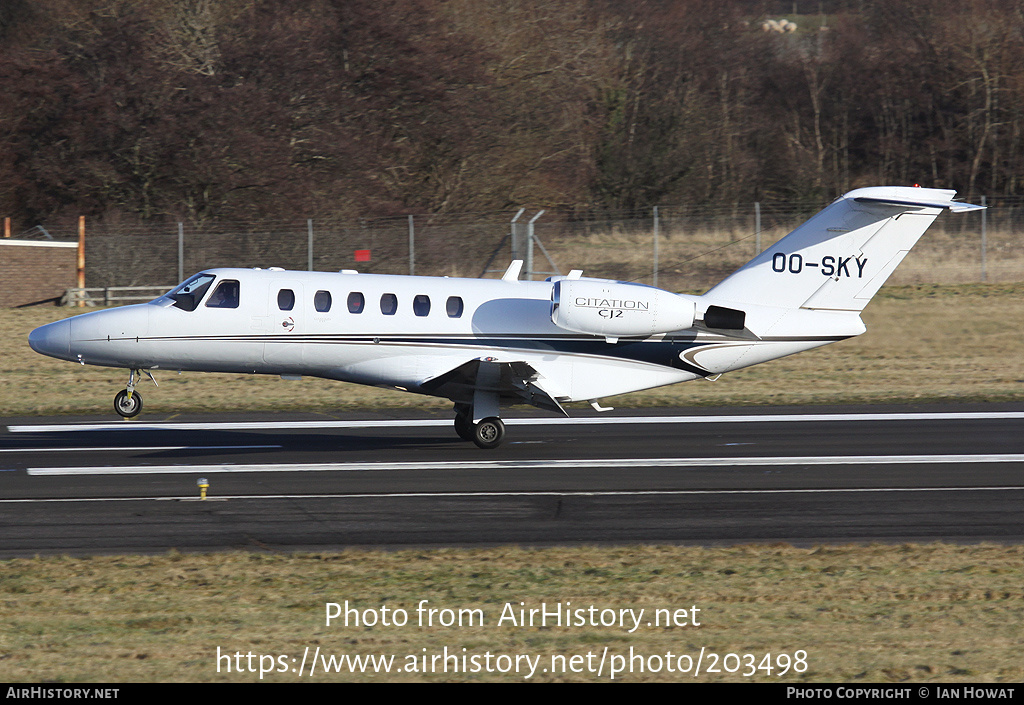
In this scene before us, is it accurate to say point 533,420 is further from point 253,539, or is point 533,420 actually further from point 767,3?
point 767,3

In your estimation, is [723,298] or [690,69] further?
[690,69]

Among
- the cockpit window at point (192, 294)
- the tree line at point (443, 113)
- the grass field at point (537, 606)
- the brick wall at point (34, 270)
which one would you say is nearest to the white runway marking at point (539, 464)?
the cockpit window at point (192, 294)

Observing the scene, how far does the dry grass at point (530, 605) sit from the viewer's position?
26.2ft

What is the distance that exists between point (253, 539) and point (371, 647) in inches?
158

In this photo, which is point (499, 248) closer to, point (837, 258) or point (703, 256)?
point (703, 256)

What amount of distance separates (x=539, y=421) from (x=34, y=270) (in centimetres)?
1951

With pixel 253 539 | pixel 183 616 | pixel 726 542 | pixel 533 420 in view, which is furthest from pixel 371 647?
pixel 533 420

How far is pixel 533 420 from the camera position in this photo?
21.0 meters

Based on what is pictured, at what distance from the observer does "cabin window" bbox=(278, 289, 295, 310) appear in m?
17.1

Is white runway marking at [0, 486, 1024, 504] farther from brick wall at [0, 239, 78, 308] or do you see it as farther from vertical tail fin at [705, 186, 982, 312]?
brick wall at [0, 239, 78, 308]

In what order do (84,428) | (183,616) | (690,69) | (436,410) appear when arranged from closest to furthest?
(183,616)
(84,428)
(436,410)
(690,69)

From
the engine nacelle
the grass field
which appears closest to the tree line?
the engine nacelle

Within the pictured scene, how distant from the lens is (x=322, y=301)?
56.3ft

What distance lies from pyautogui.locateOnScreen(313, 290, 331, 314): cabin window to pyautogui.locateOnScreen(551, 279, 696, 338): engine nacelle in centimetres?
341
